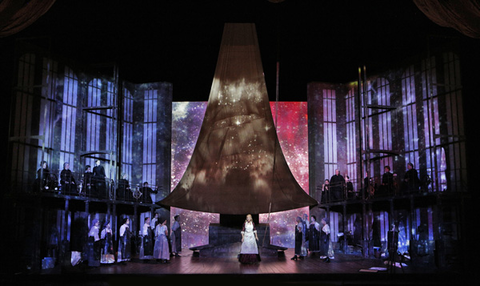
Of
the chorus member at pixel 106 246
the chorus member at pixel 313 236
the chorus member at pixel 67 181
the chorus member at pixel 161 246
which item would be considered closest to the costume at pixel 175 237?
the chorus member at pixel 161 246

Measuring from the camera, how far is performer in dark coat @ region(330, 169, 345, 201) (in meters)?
15.3

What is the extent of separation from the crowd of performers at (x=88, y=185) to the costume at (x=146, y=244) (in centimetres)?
211

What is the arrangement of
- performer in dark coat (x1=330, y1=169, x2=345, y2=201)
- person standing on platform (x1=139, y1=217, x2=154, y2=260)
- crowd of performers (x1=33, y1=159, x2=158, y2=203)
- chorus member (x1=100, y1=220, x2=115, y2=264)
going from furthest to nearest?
performer in dark coat (x1=330, y1=169, x2=345, y2=201) < crowd of performers (x1=33, y1=159, x2=158, y2=203) < person standing on platform (x1=139, y1=217, x2=154, y2=260) < chorus member (x1=100, y1=220, x2=115, y2=264)

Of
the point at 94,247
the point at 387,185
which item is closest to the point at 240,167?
the point at 94,247

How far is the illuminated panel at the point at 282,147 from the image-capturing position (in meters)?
16.9

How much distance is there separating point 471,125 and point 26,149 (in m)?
11.2

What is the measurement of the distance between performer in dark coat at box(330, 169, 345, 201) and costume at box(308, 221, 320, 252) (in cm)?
287

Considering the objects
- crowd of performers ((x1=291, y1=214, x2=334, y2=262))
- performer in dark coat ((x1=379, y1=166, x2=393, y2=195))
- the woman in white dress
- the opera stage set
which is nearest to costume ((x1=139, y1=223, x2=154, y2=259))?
the opera stage set

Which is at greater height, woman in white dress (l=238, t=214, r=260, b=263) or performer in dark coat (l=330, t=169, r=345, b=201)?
performer in dark coat (l=330, t=169, r=345, b=201)

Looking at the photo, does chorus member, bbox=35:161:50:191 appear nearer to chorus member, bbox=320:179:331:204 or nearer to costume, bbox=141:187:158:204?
costume, bbox=141:187:158:204

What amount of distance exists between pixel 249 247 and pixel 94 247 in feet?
11.7

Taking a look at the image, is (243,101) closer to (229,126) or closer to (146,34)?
(229,126)

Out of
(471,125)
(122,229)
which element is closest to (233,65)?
(122,229)

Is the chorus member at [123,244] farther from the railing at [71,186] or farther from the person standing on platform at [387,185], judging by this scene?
the person standing on platform at [387,185]
